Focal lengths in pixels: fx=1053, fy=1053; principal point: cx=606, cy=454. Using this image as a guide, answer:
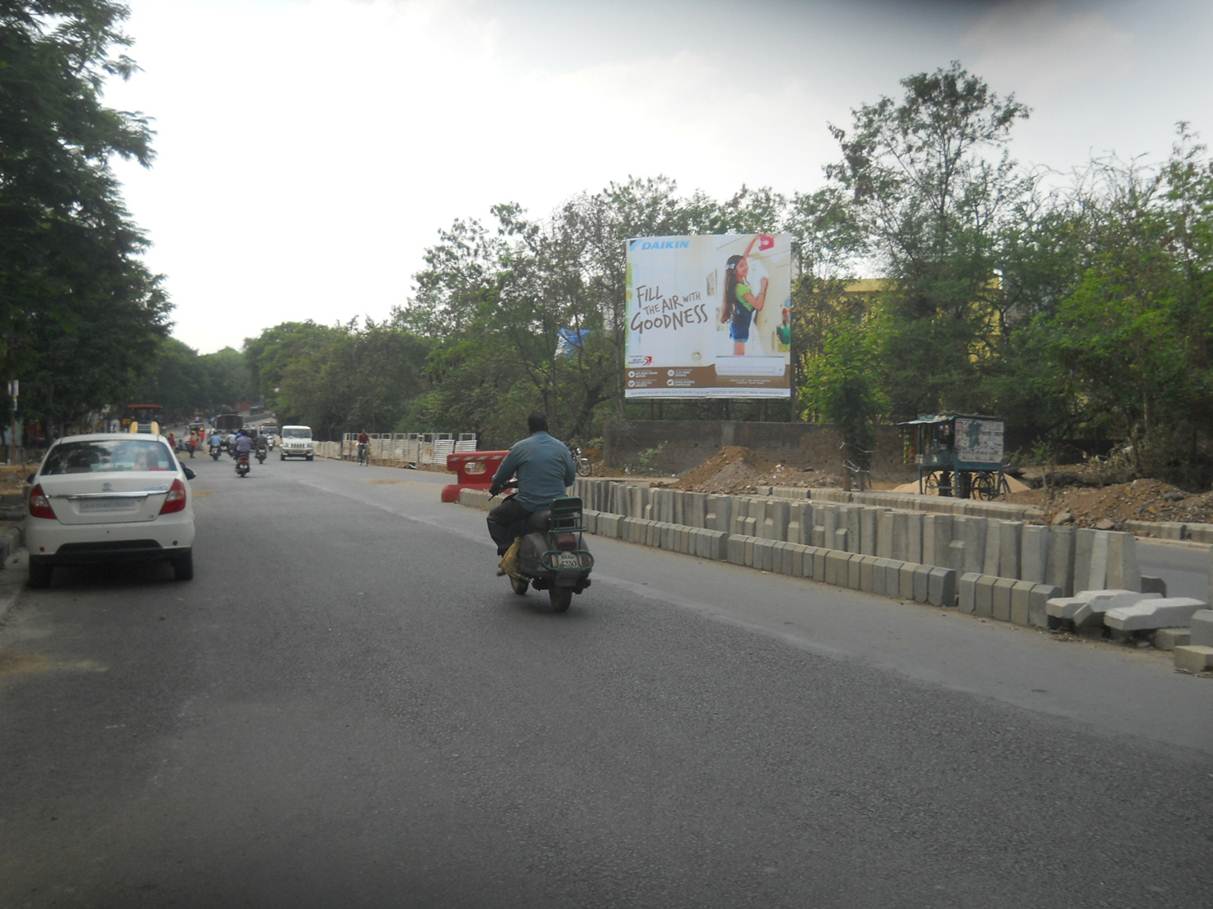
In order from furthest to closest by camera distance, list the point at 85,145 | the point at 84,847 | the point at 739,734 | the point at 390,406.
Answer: the point at 390,406 < the point at 85,145 < the point at 739,734 < the point at 84,847

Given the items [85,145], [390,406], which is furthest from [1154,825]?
[390,406]

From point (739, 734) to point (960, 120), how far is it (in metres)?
34.8

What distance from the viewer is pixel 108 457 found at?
1078cm

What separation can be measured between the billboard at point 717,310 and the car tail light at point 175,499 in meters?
24.4

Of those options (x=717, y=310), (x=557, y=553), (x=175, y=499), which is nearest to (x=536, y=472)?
(x=557, y=553)

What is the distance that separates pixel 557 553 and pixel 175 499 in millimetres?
4250

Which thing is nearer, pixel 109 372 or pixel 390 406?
pixel 109 372

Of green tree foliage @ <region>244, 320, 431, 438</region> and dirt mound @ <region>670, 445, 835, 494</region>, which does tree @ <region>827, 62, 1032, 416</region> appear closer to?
dirt mound @ <region>670, 445, 835, 494</region>

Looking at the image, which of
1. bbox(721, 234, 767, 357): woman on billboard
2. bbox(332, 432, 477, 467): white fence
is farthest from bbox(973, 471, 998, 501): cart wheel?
bbox(332, 432, 477, 467): white fence

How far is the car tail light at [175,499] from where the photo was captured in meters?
10.4

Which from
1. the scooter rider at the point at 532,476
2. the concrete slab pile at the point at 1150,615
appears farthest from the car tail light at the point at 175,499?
the concrete slab pile at the point at 1150,615

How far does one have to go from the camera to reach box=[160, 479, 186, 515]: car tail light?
34.2ft

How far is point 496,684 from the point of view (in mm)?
6473

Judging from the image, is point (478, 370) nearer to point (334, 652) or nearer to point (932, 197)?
point (932, 197)
